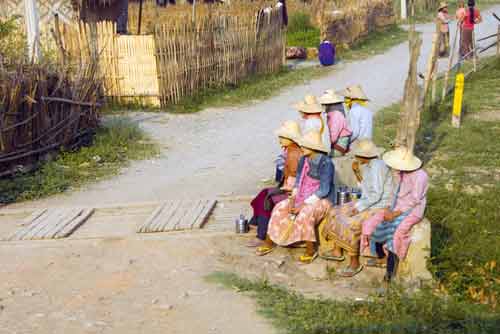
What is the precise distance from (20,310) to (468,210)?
4.57 metres

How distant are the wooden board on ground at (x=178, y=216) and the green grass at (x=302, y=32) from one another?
14.0 meters

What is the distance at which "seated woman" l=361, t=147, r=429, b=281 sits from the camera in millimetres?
6230

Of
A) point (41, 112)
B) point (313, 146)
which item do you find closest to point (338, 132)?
point (313, 146)

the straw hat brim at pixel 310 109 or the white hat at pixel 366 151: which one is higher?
the straw hat brim at pixel 310 109

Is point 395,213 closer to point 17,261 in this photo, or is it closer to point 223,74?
point 17,261

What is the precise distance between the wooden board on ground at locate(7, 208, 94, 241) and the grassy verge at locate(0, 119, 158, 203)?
3.08 ft

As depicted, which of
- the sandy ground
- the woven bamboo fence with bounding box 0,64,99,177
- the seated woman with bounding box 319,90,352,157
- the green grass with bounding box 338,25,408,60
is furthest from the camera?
the green grass with bounding box 338,25,408,60

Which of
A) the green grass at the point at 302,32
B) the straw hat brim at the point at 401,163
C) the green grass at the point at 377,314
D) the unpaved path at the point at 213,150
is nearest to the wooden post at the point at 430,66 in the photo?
the unpaved path at the point at 213,150

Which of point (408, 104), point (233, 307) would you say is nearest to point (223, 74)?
point (408, 104)

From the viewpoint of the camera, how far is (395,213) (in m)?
6.35

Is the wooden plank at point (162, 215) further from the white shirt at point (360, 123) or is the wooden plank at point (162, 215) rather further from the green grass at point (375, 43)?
the green grass at point (375, 43)

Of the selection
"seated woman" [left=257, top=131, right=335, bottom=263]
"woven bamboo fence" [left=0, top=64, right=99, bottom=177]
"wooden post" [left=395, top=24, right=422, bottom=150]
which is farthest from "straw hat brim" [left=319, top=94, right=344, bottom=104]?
"woven bamboo fence" [left=0, top=64, right=99, bottom=177]

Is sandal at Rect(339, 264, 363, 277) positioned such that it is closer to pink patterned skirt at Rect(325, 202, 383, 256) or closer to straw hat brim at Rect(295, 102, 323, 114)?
pink patterned skirt at Rect(325, 202, 383, 256)

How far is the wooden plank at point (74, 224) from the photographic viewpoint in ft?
24.7
